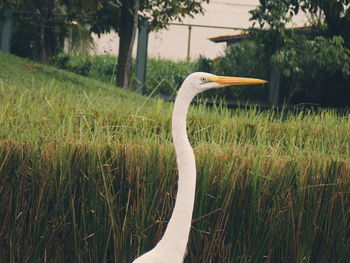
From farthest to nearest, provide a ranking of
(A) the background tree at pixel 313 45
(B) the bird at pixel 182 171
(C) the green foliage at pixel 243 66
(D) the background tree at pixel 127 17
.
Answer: (C) the green foliage at pixel 243 66
(D) the background tree at pixel 127 17
(A) the background tree at pixel 313 45
(B) the bird at pixel 182 171

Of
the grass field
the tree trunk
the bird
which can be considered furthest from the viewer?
the tree trunk

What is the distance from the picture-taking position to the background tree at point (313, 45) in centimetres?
1738

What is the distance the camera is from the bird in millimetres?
4508

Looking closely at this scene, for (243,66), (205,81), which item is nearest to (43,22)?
(243,66)

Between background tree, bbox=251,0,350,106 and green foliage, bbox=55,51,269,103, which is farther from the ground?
background tree, bbox=251,0,350,106

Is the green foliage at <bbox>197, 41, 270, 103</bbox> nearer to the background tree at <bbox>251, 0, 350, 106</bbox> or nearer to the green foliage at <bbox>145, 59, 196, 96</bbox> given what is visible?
the green foliage at <bbox>145, 59, 196, 96</bbox>

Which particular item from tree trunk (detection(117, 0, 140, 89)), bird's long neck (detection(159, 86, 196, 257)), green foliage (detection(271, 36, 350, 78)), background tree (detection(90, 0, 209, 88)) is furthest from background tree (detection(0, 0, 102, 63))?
bird's long neck (detection(159, 86, 196, 257))

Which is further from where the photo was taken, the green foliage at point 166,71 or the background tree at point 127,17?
the green foliage at point 166,71

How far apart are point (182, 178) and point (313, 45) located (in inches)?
533

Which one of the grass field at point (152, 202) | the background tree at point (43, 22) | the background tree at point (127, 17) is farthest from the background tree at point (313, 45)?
the grass field at point (152, 202)

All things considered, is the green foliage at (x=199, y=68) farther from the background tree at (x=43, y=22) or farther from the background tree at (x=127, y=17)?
the background tree at (x=127, y=17)

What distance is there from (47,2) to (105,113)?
11.1m

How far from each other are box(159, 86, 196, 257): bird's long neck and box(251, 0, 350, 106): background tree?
1257 cm

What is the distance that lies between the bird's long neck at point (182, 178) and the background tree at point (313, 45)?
12573 millimetres
